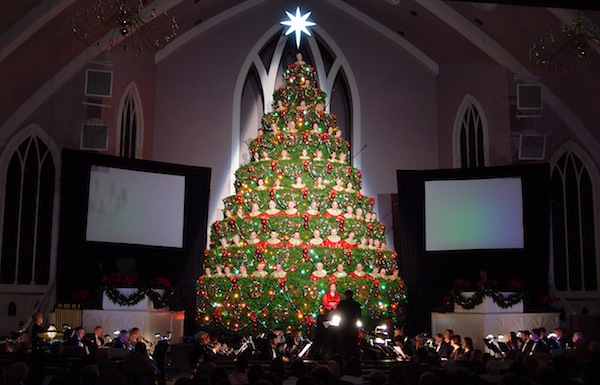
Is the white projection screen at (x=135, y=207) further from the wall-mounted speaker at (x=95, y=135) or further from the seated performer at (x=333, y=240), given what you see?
the seated performer at (x=333, y=240)

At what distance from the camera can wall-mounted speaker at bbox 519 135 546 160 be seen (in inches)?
703

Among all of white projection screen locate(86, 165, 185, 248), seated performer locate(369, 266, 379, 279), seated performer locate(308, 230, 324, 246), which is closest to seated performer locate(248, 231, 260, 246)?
seated performer locate(308, 230, 324, 246)

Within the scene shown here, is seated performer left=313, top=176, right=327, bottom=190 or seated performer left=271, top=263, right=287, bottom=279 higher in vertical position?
seated performer left=313, top=176, right=327, bottom=190

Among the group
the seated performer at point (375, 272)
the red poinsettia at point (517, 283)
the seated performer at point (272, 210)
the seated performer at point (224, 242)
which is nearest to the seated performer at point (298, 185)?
the seated performer at point (272, 210)

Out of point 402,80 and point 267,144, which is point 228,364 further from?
point 402,80

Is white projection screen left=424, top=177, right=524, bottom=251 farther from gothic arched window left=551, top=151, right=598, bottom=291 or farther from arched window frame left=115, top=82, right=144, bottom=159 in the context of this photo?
arched window frame left=115, top=82, right=144, bottom=159

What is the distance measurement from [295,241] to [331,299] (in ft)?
6.61

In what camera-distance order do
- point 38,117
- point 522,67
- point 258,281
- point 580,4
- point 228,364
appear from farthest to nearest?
point 522,67 < point 38,117 < point 258,281 < point 228,364 < point 580,4

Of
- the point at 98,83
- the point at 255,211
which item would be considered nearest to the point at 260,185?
the point at 255,211

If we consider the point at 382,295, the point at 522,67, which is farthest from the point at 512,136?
the point at 382,295

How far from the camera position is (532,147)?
17.9 metres

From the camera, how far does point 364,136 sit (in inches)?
832

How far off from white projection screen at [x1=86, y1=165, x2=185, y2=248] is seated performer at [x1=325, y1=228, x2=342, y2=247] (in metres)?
3.88

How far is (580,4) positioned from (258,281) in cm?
1044
